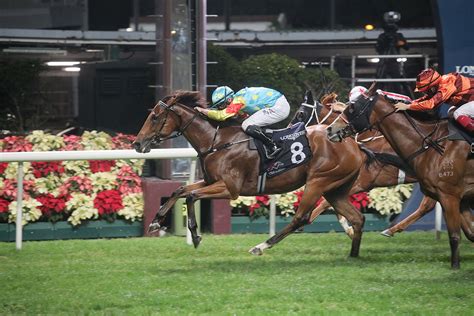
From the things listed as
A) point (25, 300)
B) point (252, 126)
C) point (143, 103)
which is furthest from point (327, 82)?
point (25, 300)

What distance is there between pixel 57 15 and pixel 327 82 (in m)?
5.51

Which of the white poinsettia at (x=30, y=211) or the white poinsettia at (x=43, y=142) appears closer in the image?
the white poinsettia at (x=30, y=211)

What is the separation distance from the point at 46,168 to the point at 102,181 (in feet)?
1.96

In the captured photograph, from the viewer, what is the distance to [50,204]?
10.7m

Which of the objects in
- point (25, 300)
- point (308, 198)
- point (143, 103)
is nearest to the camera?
point (25, 300)

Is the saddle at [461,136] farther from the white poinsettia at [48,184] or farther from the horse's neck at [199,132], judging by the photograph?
the white poinsettia at [48,184]

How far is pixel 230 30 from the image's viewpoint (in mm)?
16219

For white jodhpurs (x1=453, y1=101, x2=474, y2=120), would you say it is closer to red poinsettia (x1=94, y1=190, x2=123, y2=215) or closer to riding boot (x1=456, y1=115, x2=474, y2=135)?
riding boot (x1=456, y1=115, x2=474, y2=135)

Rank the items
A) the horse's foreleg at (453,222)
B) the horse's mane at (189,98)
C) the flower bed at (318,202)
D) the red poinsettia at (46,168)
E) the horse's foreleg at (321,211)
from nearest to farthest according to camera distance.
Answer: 1. the horse's foreleg at (453,222)
2. the horse's mane at (189,98)
3. the horse's foreleg at (321,211)
4. the red poinsettia at (46,168)
5. the flower bed at (318,202)

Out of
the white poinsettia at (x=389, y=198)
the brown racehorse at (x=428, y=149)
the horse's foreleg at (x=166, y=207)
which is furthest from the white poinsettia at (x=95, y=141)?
the brown racehorse at (x=428, y=149)

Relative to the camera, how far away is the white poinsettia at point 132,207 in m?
11.0

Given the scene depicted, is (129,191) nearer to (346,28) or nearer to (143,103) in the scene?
(143,103)

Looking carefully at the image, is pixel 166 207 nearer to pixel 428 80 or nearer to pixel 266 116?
pixel 266 116

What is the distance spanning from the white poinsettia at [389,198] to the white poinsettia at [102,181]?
9.57ft
